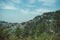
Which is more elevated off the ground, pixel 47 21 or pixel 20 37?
pixel 47 21

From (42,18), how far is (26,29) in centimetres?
55

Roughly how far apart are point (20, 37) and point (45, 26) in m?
0.74

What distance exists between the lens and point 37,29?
18.6ft

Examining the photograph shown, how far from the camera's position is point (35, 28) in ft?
19.1

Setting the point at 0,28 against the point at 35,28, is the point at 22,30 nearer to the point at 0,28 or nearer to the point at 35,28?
the point at 35,28

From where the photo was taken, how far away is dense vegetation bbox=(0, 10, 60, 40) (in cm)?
519

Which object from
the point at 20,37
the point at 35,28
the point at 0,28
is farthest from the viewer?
the point at 35,28

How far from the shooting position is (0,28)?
4.93 m

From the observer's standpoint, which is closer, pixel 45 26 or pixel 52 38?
pixel 52 38

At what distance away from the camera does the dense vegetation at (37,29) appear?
5191mm

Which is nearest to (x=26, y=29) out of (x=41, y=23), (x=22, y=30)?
(x=22, y=30)

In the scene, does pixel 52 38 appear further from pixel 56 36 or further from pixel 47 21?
pixel 47 21

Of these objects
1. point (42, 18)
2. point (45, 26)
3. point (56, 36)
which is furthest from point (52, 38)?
point (42, 18)

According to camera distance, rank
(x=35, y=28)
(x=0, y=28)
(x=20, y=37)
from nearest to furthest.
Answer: (x=0, y=28) → (x=20, y=37) → (x=35, y=28)
